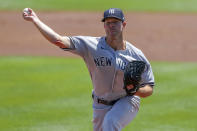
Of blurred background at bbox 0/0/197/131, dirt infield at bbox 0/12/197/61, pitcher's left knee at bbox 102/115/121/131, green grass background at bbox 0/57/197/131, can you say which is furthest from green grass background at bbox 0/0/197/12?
pitcher's left knee at bbox 102/115/121/131

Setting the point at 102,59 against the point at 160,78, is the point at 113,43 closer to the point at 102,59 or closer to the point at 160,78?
the point at 102,59

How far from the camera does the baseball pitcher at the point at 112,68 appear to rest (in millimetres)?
6574

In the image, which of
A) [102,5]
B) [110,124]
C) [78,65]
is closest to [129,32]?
[102,5]

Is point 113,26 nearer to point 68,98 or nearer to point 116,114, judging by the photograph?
point 116,114

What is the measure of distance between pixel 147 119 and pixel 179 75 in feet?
11.2

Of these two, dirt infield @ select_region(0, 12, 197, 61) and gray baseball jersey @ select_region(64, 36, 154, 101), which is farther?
dirt infield @ select_region(0, 12, 197, 61)

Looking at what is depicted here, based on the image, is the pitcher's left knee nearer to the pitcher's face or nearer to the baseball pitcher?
the baseball pitcher

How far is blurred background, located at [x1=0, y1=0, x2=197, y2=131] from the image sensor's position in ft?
33.1

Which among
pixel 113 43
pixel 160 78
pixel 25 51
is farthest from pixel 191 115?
pixel 25 51

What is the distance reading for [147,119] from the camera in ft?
Answer: 33.0

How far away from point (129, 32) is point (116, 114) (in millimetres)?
12569

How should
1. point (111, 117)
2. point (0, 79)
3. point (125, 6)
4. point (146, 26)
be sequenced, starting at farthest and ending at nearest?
point (125, 6) < point (146, 26) < point (0, 79) < point (111, 117)

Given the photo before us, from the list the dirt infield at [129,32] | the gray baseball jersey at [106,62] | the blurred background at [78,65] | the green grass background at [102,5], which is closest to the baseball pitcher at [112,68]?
the gray baseball jersey at [106,62]

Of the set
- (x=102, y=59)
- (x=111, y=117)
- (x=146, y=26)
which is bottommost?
(x=146, y=26)
